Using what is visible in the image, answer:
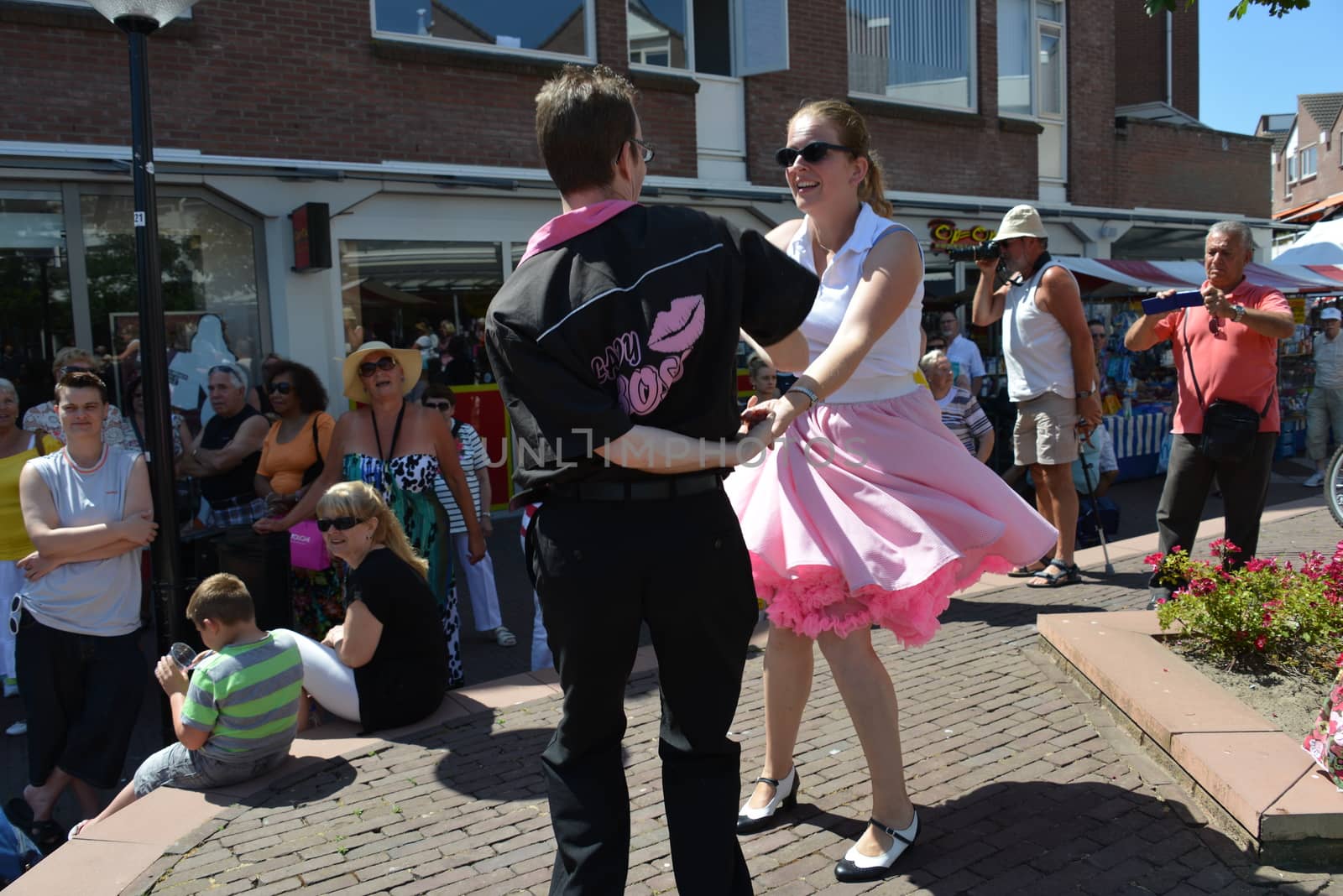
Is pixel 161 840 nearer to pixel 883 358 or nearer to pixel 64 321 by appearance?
pixel 883 358

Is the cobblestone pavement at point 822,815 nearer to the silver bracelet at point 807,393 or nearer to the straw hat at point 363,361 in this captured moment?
the silver bracelet at point 807,393

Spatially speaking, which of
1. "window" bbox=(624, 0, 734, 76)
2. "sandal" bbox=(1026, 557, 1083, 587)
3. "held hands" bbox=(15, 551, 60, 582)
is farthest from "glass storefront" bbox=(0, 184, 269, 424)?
"sandal" bbox=(1026, 557, 1083, 587)

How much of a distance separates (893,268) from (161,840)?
2840 mm

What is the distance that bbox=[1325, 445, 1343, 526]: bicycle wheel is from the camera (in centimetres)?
895

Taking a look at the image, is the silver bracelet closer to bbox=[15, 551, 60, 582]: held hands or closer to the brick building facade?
bbox=[15, 551, 60, 582]: held hands

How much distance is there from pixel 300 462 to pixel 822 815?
13.0 ft

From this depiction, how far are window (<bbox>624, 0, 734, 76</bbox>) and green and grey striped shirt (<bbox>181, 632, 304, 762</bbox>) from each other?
392 inches

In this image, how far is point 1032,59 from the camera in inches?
676

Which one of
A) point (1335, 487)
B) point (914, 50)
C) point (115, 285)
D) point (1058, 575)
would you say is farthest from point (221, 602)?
point (914, 50)

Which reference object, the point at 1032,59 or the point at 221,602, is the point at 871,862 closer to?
the point at 221,602

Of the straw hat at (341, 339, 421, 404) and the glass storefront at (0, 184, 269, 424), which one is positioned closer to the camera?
the straw hat at (341, 339, 421, 404)

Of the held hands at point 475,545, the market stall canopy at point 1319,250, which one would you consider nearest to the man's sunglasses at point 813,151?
the held hands at point 475,545

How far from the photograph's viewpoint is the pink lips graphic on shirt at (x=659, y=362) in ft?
7.17

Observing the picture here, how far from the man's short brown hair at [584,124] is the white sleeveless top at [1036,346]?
447cm
